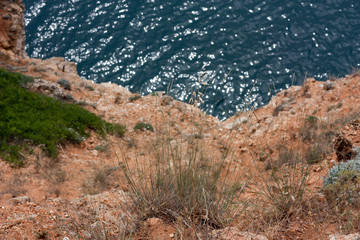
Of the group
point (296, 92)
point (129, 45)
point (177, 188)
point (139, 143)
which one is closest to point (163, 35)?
point (129, 45)

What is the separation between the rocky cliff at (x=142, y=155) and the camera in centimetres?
318

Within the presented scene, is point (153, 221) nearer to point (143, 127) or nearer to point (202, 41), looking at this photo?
point (143, 127)

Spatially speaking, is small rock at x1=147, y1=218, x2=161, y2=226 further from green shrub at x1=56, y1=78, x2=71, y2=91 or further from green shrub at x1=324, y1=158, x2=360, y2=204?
green shrub at x1=56, y1=78, x2=71, y2=91

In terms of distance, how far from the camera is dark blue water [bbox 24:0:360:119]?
19969 millimetres

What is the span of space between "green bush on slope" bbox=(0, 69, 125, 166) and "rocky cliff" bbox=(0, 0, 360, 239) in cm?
37

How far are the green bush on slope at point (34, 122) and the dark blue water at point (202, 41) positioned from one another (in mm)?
9526

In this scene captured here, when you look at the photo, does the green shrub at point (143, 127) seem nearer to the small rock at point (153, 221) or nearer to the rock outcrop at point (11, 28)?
the small rock at point (153, 221)

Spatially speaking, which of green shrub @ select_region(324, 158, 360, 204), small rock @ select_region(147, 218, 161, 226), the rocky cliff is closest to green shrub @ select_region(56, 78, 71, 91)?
the rocky cliff

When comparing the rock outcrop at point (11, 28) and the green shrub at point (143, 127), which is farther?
the rock outcrop at point (11, 28)

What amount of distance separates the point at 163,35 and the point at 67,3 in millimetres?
10433

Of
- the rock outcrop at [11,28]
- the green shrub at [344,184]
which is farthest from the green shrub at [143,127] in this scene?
the rock outcrop at [11,28]

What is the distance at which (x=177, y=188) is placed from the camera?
10.9 feet

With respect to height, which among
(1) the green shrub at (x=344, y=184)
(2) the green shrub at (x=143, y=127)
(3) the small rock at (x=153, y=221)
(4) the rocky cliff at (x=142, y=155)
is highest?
(1) the green shrub at (x=344, y=184)

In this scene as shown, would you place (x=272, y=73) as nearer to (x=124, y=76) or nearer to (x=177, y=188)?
(x=124, y=76)
